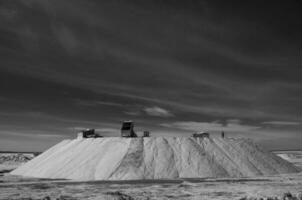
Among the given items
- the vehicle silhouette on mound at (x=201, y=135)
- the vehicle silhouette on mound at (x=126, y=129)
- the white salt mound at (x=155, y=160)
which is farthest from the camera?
the vehicle silhouette on mound at (x=201, y=135)

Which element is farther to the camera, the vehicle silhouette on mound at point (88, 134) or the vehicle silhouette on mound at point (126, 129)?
the vehicle silhouette on mound at point (88, 134)

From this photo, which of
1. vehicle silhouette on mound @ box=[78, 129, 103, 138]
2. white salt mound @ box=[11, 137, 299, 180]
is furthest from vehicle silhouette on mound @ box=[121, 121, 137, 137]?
vehicle silhouette on mound @ box=[78, 129, 103, 138]

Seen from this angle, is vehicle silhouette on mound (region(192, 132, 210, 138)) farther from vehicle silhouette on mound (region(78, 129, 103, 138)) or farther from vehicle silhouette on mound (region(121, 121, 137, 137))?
vehicle silhouette on mound (region(78, 129, 103, 138))

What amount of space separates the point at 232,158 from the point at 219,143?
3.63 meters

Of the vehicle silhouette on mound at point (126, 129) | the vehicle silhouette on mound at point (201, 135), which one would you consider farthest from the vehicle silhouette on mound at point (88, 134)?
the vehicle silhouette on mound at point (201, 135)

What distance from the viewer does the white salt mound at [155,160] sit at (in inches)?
1422

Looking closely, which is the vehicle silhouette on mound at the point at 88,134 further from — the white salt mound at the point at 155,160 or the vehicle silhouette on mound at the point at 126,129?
the vehicle silhouette on mound at the point at 126,129

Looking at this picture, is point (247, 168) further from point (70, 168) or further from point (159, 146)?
point (70, 168)

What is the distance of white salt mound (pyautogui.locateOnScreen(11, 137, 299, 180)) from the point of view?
36.1m

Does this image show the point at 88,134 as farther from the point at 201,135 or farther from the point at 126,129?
the point at 201,135

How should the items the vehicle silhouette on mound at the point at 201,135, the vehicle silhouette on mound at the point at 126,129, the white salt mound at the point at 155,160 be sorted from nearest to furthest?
the white salt mound at the point at 155,160 < the vehicle silhouette on mound at the point at 126,129 < the vehicle silhouette on mound at the point at 201,135

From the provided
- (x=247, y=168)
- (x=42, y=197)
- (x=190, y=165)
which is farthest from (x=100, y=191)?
(x=247, y=168)

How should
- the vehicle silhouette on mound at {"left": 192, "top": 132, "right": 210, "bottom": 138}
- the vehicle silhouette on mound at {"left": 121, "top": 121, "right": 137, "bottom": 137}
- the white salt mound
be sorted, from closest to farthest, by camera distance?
the white salt mound < the vehicle silhouette on mound at {"left": 121, "top": 121, "right": 137, "bottom": 137} < the vehicle silhouette on mound at {"left": 192, "top": 132, "right": 210, "bottom": 138}

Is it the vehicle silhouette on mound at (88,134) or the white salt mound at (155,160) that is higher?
the vehicle silhouette on mound at (88,134)
